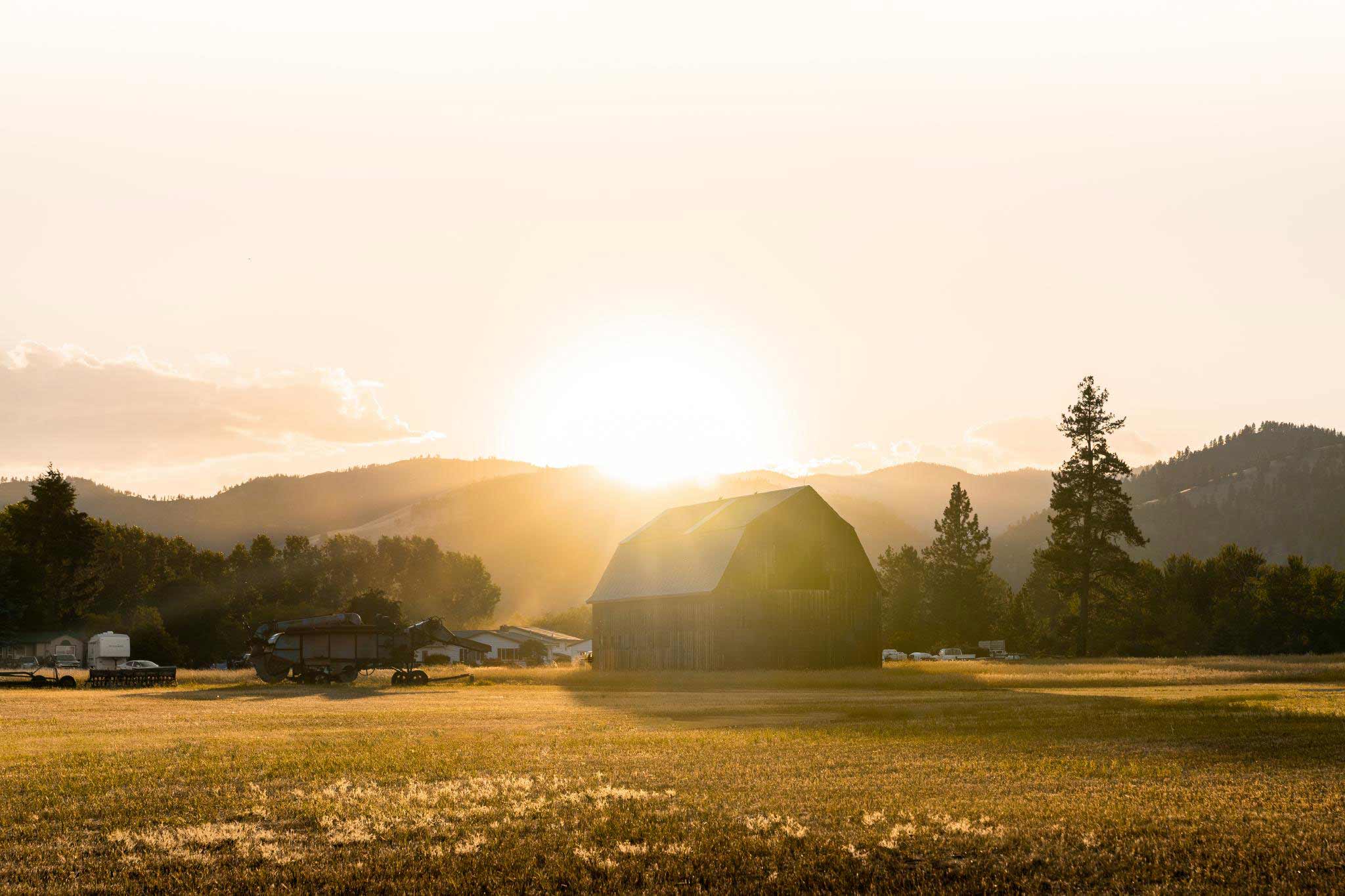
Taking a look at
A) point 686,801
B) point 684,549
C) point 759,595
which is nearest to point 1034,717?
point 686,801

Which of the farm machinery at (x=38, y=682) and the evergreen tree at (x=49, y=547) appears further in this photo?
the evergreen tree at (x=49, y=547)

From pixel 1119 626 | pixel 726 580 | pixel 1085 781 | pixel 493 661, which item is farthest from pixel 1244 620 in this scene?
pixel 1085 781

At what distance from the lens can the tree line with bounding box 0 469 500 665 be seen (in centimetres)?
10712

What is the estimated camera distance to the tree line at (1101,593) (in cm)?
8138

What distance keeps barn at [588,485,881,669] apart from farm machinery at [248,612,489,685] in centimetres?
1421

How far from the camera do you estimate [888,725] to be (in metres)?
26.1

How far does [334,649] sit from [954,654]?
73.1m

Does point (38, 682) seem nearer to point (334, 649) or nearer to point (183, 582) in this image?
point (334, 649)

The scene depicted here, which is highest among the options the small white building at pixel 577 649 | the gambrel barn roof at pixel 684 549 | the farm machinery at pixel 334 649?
the gambrel barn roof at pixel 684 549

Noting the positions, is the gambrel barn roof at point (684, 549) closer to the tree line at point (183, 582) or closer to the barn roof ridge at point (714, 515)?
the barn roof ridge at point (714, 515)

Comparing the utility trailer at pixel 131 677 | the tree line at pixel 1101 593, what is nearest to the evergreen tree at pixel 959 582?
the tree line at pixel 1101 593

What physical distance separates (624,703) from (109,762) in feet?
68.3

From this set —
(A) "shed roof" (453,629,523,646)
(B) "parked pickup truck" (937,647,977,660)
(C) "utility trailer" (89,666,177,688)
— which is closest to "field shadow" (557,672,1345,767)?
(C) "utility trailer" (89,666,177,688)

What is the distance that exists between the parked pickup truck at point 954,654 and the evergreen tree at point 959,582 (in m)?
1.54
